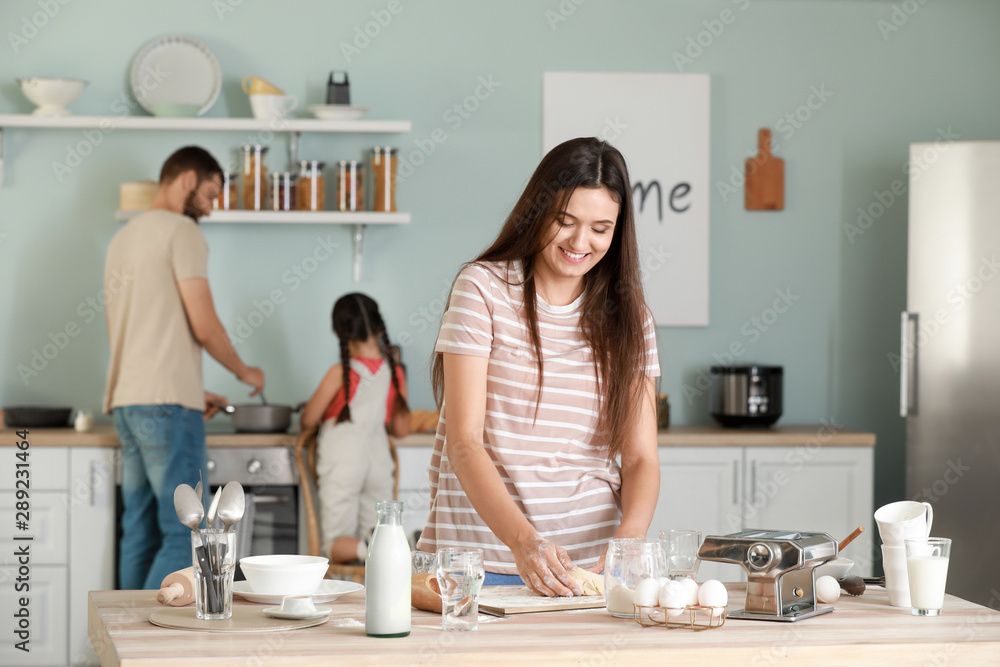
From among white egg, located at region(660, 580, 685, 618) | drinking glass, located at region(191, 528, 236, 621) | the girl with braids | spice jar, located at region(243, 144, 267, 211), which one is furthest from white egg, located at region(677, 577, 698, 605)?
spice jar, located at region(243, 144, 267, 211)

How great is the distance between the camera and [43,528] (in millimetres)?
3301

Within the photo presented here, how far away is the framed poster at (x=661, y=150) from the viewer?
3.93 meters

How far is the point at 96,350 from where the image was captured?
12.5 ft

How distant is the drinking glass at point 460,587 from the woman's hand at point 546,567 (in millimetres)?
196

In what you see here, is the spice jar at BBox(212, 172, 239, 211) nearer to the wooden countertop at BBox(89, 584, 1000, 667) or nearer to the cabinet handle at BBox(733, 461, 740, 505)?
the cabinet handle at BBox(733, 461, 740, 505)

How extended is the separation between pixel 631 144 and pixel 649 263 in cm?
45

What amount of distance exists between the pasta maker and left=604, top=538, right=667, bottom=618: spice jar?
72 mm

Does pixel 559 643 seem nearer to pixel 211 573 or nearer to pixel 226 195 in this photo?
pixel 211 573

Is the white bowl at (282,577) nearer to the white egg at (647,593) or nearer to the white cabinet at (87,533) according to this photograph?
the white egg at (647,593)

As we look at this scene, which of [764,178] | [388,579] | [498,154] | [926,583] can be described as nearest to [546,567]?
[388,579]

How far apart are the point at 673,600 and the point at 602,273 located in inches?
25.2

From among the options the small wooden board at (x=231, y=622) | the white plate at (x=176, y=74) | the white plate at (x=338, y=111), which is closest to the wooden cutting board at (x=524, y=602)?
the small wooden board at (x=231, y=622)

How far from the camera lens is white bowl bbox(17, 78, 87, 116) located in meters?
3.59

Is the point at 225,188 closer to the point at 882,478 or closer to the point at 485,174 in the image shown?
the point at 485,174
